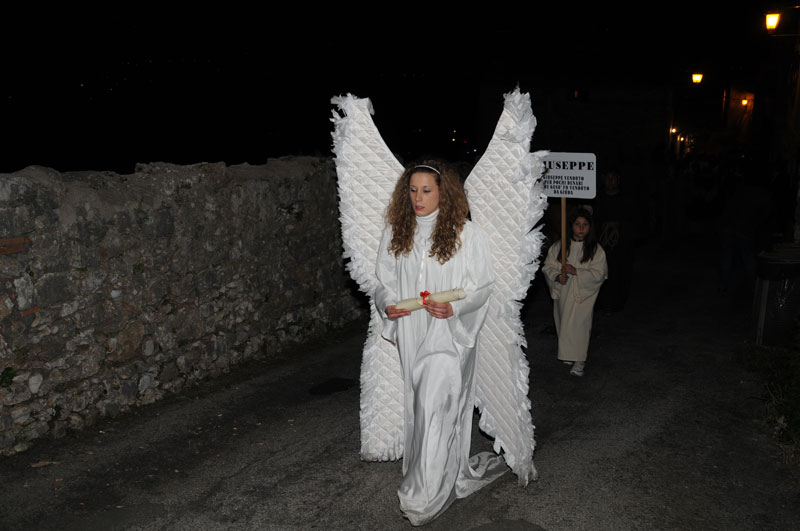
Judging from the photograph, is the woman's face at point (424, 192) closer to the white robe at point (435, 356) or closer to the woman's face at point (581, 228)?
the white robe at point (435, 356)

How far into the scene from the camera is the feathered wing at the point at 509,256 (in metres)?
4.44

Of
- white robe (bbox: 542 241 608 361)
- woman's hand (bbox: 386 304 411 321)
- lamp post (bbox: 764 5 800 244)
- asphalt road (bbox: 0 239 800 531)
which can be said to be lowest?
asphalt road (bbox: 0 239 800 531)

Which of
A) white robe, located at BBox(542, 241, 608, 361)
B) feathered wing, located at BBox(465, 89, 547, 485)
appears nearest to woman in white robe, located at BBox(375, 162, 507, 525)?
feathered wing, located at BBox(465, 89, 547, 485)

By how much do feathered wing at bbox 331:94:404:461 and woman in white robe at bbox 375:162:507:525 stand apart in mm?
387

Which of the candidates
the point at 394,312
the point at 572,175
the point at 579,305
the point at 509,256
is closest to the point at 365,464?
the point at 394,312

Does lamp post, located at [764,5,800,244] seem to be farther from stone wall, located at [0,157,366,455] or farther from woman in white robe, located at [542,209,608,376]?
stone wall, located at [0,157,366,455]

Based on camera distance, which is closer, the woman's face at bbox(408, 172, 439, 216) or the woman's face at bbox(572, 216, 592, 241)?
the woman's face at bbox(408, 172, 439, 216)

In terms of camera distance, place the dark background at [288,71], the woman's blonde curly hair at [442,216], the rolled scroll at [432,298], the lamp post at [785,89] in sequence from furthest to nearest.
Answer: the lamp post at [785,89] → the dark background at [288,71] → the woman's blonde curly hair at [442,216] → the rolled scroll at [432,298]

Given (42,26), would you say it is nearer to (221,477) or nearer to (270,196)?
(270,196)

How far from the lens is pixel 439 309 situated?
4414 millimetres

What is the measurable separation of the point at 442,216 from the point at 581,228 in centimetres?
360

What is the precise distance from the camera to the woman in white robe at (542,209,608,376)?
24.7 feet

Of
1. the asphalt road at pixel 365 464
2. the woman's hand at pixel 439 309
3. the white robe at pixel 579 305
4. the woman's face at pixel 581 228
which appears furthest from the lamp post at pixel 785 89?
the woman's hand at pixel 439 309

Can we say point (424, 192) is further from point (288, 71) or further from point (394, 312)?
point (288, 71)
